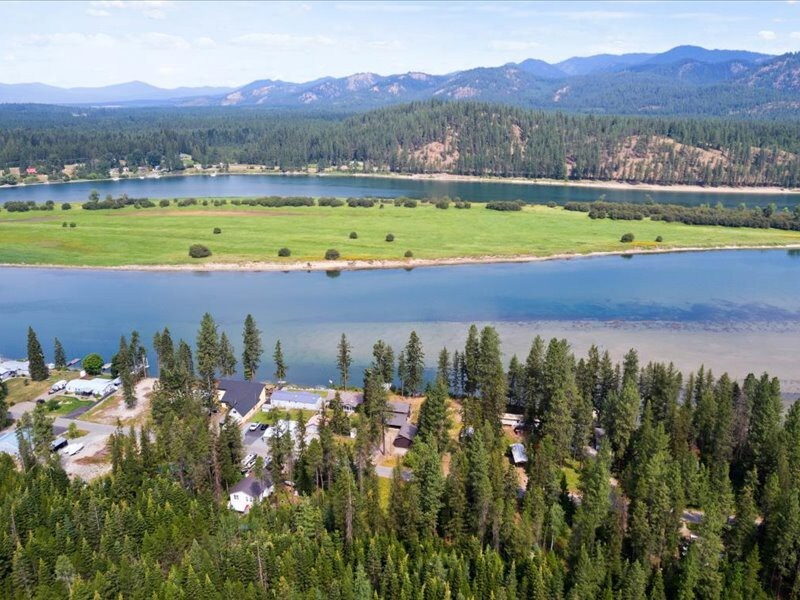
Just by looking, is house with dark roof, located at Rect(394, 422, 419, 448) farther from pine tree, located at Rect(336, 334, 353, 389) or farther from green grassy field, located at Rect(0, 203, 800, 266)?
green grassy field, located at Rect(0, 203, 800, 266)

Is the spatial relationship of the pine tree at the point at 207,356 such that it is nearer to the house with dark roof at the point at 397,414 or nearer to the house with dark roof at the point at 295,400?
the house with dark roof at the point at 295,400

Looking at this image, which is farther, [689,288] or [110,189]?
[110,189]

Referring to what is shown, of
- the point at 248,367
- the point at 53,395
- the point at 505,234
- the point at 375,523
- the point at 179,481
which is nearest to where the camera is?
the point at 375,523

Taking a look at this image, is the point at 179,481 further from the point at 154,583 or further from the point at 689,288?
the point at 689,288

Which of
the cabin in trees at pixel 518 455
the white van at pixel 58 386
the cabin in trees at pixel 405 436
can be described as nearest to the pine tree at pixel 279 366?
the cabin in trees at pixel 405 436

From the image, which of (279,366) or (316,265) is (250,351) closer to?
(279,366)

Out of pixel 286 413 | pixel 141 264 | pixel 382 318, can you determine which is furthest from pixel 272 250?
pixel 286 413

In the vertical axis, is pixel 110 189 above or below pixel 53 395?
above
